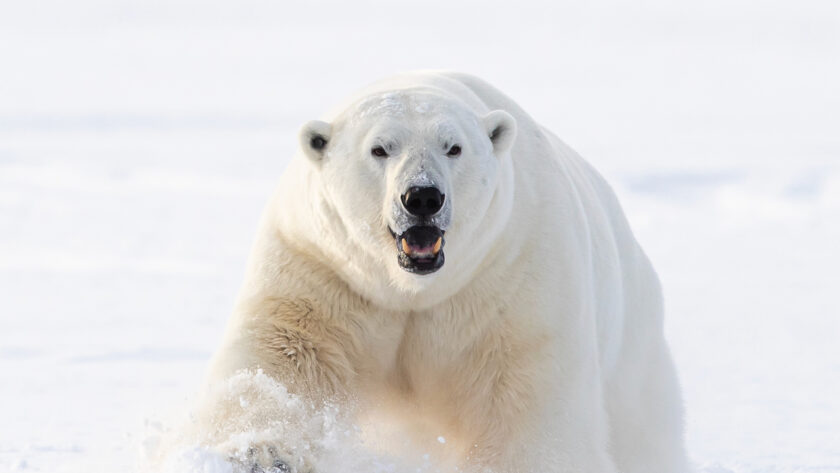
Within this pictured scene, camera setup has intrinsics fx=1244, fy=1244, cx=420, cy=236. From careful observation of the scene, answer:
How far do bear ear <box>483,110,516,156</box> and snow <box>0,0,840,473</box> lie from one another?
1105mm

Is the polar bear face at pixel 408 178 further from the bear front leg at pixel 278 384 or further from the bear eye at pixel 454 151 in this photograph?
the bear front leg at pixel 278 384

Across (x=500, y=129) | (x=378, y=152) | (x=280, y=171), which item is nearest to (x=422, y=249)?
(x=378, y=152)

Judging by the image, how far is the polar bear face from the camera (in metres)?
3.01

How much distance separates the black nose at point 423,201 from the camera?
2947 mm

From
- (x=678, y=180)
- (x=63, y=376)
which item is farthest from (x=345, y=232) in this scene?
(x=678, y=180)

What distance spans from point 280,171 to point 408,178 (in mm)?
12866

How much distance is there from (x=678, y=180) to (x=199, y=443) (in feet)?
38.4

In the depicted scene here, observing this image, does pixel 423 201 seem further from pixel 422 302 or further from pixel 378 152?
pixel 422 302

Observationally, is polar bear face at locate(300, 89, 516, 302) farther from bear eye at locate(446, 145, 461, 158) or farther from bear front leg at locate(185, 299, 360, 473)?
bear front leg at locate(185, 299, 360, 473)

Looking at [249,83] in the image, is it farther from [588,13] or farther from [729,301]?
[729,301]

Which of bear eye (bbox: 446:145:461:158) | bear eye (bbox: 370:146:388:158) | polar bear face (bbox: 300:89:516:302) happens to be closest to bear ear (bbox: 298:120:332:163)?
polar bear face (bbox: 300:89:516:302)

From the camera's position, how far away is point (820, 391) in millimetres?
6082

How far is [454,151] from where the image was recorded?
315 centimetres

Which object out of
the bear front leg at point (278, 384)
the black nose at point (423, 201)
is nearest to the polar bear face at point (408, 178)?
the black nose at point (423, 201)
